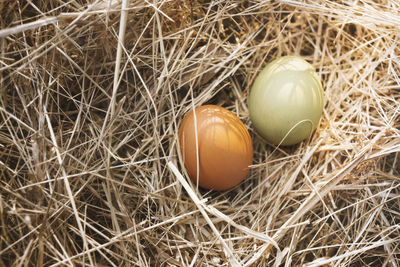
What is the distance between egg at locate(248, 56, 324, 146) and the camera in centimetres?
144

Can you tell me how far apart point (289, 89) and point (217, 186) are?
47 centimetres

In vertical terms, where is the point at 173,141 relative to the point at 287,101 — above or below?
below

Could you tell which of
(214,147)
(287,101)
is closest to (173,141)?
(214,147)

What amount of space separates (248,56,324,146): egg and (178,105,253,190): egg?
0.38ft

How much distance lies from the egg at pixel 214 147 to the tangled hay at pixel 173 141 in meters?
0.07

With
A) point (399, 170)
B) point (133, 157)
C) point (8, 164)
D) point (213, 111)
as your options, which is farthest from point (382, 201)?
point (8, 164)

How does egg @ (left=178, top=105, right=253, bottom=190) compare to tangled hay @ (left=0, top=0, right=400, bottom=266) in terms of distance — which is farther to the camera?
egg @ (left=178, top=105, right=253, bottom=190)

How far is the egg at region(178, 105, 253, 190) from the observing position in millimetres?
1397

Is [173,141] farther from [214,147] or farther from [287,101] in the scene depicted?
[287,101]

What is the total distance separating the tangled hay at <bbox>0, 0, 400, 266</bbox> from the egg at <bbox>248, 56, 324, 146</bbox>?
14 cm

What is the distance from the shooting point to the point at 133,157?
4.79 feet

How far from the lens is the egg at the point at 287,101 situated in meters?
1.44

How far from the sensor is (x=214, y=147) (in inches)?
55.0

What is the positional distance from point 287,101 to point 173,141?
0.47m
